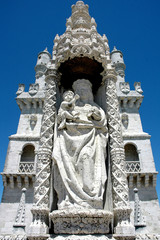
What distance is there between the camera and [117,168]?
4391 millimetres

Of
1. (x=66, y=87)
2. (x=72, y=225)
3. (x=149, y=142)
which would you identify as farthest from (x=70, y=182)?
(x=149, y=142)

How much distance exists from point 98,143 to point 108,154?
49 centimetres

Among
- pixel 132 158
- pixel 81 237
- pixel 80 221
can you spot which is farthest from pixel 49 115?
pixel 132 158

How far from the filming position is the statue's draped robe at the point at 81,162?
382 cm

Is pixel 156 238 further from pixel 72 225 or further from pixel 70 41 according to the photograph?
pixel 70 41

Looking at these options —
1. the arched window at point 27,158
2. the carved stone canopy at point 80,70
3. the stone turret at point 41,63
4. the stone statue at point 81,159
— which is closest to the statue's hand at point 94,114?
the stone statue at point 81,159

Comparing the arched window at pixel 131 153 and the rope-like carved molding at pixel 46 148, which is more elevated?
the arched window at pixel 131 153

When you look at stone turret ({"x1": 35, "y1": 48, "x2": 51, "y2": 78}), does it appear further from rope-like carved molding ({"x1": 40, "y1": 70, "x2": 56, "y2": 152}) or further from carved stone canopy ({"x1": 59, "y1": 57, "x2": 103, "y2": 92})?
rope-like carved molding ({"x1": 40, "y1": 70, "x2": 56, "y2": 152})

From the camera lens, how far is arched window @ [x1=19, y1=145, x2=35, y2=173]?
19881 mm

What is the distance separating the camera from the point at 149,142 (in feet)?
69.4

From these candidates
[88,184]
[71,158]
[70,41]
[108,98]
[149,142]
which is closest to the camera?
[88,184]

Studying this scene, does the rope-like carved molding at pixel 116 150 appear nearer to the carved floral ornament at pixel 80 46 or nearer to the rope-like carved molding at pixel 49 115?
the carved floral ornament at pixel 80 46

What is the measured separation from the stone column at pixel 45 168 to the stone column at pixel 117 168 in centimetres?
139

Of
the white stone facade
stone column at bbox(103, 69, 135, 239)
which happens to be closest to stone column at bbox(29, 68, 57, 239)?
the white stone facade
